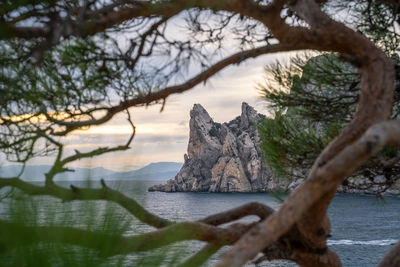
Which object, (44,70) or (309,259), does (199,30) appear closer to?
(44,70)

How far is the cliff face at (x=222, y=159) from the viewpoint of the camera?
2734 inches

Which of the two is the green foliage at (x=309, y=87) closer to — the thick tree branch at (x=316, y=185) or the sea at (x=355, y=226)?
the thick tree branch at (x=316, y=185)

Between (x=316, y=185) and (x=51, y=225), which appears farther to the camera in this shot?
(x=316, y=185)

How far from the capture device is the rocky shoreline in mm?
69438

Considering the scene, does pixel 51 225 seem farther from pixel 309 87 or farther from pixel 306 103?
pixel 309 87

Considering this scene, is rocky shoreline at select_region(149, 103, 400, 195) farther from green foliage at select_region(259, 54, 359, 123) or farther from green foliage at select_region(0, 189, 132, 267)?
green foliage at select_region(0, 189, 132, 267)

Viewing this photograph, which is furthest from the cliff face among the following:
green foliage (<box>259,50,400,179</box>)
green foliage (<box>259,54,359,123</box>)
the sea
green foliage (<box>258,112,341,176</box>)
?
green foliage (<box>259,54,359,123</box>)

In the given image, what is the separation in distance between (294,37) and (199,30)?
773 mm

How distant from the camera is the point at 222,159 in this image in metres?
71.1

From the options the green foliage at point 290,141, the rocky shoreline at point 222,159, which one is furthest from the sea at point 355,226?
the rocky shoreline at point 222,159

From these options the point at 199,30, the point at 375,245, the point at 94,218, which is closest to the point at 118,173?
the point at 94,218

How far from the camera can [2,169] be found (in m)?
1.36

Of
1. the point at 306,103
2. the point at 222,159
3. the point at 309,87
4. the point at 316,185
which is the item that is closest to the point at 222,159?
the point at 222,159

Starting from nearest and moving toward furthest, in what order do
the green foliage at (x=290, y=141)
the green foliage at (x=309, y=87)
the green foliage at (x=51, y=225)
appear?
1. the green foliage at (x=51, y=225)
2. the green foliage at (x=309, y=87)
3. the green foliage at (x=290, y=141)
